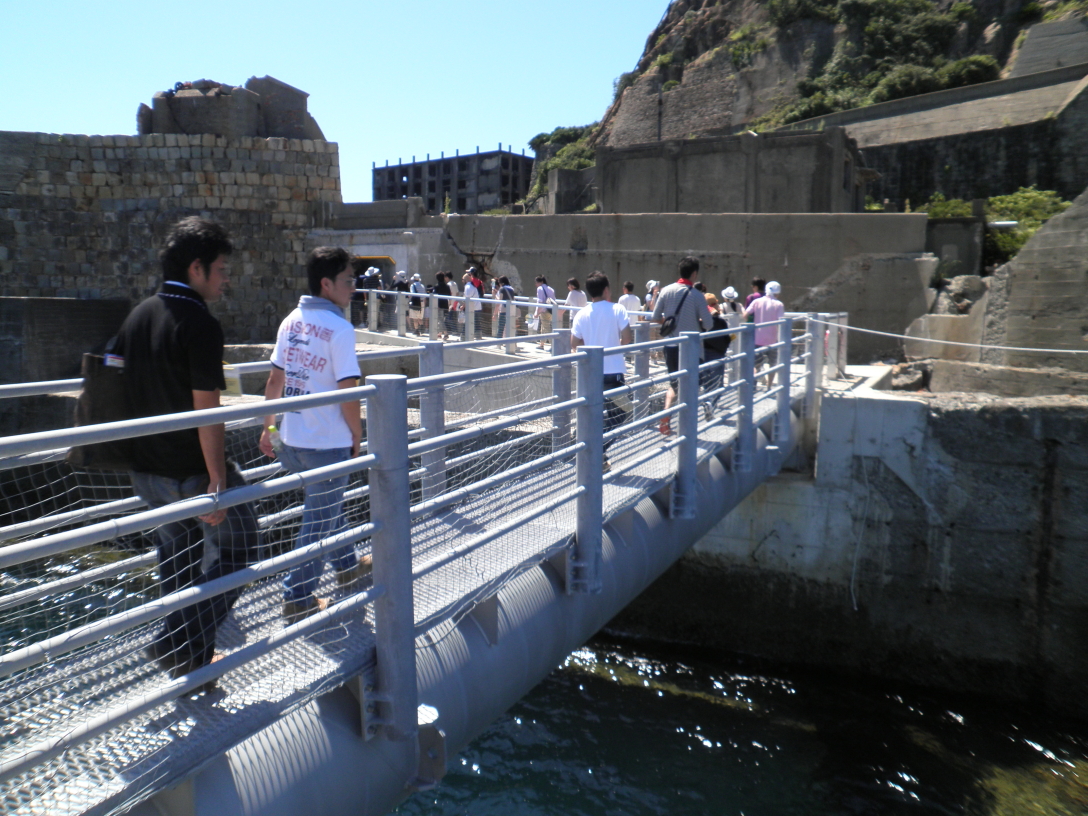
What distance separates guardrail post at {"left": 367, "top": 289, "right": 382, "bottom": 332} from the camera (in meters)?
17.1

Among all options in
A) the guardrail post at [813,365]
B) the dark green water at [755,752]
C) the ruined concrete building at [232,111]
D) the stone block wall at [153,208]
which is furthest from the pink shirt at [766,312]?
the ruined concrete building at [232,111]

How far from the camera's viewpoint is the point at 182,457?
2611 mm

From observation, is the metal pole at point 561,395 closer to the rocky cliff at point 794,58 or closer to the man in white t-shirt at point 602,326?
the man in white t-shirt at point 602,326

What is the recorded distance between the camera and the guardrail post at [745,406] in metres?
6.37

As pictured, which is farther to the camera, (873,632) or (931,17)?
(931,17)

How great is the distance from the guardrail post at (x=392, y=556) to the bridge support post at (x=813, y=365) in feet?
24.0

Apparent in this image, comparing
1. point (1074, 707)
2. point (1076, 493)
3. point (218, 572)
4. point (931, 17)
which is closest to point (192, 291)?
point (218, 572)

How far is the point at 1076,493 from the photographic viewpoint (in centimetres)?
822

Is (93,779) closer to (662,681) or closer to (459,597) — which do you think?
(459,597)

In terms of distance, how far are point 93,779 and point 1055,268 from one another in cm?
1104

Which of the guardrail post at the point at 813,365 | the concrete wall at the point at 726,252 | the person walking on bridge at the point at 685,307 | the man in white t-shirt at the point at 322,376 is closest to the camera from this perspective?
the man in white t-shirt at the point at 322,376

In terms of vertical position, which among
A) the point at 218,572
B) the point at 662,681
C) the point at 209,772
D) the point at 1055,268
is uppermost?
the point at 1055,268

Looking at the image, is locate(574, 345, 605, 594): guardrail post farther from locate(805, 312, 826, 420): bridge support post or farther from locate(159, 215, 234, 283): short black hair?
locate(805, 312, 826, 420): bridge support post

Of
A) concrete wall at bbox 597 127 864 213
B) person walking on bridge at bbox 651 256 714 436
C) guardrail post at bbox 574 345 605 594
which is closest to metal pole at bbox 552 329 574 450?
guardrail post at bbox 574 345 605 594
